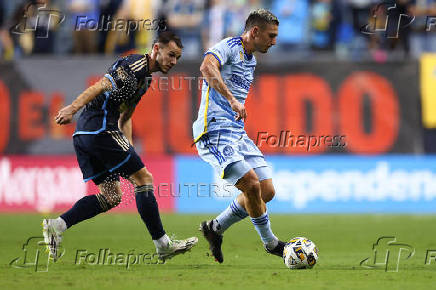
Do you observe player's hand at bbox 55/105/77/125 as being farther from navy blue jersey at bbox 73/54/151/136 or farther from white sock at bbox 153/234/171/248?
white sock at bbox 153/234/171/248

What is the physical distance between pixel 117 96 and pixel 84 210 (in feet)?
3.85

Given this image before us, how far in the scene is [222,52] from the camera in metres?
8.05

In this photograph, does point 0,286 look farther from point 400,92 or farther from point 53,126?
point 400,92

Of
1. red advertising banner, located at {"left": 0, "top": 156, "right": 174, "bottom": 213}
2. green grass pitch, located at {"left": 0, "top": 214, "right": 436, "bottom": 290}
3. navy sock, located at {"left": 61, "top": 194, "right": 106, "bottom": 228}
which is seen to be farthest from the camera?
red advertising banner, located at {"left": 0, "top": 156, "right": 174, "bottom": 213}

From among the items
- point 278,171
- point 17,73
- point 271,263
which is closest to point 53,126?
point 17,73

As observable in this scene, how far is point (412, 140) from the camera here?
1639 centimetres

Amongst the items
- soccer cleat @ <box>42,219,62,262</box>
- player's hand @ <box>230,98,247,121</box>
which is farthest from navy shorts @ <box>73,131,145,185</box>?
player's hand @ <box>230,98,247,121</box>

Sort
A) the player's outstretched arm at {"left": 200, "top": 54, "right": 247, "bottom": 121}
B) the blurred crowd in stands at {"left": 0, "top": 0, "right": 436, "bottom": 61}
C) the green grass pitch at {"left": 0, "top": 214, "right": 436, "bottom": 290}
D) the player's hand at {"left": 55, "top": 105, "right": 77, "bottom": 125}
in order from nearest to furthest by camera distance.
Result: the green grass pitch at {"left": 0, "top": 214, "right": 436, "bottom": 290}
the player's hand at {"left": 55, "top": 105, "right": 77, "bottom": 125}
the player's outstretched arm at {"left": 200, "top": 54, "right": 247, "bottom": 121}
the blurred crowd in stands at {"left": 0, "top": 0, "right": 436, "bottom": 61}

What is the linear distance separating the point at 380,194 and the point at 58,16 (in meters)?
7.28

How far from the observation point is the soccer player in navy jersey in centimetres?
799

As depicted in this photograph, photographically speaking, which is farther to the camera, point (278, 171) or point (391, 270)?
point (278, 171)

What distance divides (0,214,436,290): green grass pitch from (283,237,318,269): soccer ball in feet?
0.42

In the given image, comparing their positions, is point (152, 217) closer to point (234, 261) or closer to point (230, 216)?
point (230, 216)

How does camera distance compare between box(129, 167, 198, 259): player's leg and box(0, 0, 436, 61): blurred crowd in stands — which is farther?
box(0, 0, 436, 61): blurred crowd in stands
